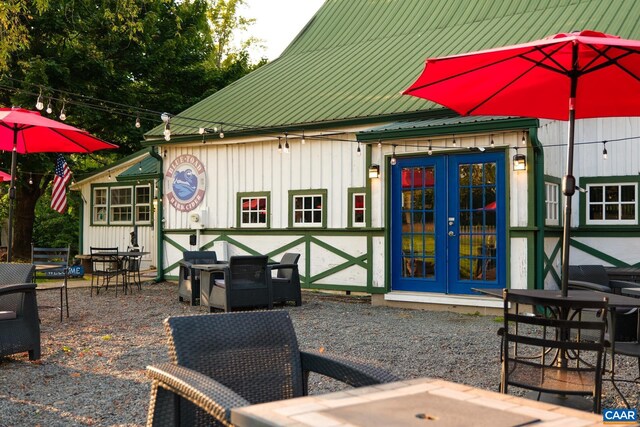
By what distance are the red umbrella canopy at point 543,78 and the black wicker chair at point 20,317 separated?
13.1ft

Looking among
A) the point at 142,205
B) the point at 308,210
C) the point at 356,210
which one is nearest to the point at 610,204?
the point at 356,210

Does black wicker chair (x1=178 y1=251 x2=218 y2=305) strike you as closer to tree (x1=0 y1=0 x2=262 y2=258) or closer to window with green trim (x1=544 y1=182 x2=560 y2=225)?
window with green trim (x1=544 y1=182 x2=560 y2=225)

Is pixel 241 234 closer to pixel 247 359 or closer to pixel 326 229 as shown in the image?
pixel 326 229

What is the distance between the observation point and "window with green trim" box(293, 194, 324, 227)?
11.6 meters

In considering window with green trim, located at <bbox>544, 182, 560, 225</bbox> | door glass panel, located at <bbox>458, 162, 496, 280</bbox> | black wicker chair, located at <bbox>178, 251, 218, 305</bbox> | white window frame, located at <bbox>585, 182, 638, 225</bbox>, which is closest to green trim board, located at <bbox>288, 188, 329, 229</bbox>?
black wicker chair, located at <bbox>178, 251, 218, 305</bbox>

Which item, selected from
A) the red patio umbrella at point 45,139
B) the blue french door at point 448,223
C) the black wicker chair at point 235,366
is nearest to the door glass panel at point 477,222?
the blue french door at point 448,223

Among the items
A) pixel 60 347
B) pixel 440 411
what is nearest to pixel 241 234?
pixel 60 347

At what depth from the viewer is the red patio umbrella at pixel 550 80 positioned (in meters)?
4.30

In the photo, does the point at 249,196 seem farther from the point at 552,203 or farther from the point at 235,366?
the point at 235,366

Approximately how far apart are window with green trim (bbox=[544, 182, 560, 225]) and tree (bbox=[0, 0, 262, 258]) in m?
9.31

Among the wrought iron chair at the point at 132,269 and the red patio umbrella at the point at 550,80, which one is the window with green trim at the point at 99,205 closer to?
the wrought iron chair at the point at 132,269

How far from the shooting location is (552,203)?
10094 millimetres

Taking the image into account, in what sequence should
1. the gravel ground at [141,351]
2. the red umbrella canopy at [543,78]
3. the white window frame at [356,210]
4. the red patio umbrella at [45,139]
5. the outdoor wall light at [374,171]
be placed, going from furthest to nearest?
the white window frame at [356,210] < the outdoor wall light at [374,171] < the red patio umbrella at [45,139] < the gravel ground at [141,351] < the red umbrella canopy at [543,78]

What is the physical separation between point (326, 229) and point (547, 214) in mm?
3750
